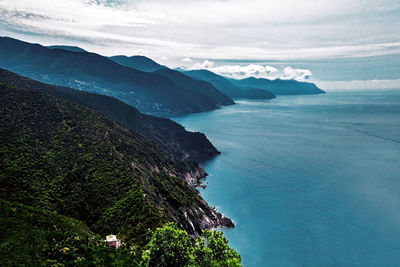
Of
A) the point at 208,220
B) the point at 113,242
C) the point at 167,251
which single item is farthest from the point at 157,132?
the point at 167,251

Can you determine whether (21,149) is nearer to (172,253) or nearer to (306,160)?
(172,253)

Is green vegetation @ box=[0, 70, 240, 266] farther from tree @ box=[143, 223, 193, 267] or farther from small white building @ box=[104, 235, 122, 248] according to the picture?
small white building @ box=[104, 235, 122, 248]

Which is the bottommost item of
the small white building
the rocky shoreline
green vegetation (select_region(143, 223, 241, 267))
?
the rocky shoreline

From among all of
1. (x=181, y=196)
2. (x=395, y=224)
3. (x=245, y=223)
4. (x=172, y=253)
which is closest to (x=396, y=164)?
(x=395, y=224)

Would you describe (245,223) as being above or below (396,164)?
below

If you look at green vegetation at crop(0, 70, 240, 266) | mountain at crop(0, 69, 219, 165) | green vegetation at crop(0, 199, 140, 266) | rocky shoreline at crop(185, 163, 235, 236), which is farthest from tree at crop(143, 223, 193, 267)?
mountain at crop(0, 69, 219, 165)

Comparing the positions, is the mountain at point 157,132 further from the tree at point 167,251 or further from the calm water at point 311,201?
the tree at point 167,251

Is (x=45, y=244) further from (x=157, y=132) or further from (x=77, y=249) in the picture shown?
(x=157, y=132)

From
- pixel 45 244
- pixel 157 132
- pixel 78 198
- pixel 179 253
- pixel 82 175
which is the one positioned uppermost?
pixel 45 244
